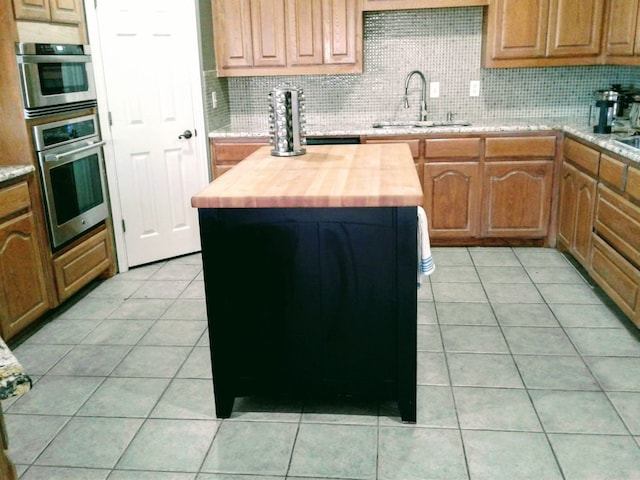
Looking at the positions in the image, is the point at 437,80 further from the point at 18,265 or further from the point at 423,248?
the point at 18,265

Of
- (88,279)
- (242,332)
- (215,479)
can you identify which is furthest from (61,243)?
(215,479)

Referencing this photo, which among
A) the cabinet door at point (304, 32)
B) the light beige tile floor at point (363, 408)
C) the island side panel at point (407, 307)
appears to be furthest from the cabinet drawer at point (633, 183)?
the cabinet door at point (304, 32)

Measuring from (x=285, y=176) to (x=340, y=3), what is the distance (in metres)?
2.41

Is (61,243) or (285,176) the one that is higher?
(285,176)

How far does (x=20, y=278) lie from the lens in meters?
3.07

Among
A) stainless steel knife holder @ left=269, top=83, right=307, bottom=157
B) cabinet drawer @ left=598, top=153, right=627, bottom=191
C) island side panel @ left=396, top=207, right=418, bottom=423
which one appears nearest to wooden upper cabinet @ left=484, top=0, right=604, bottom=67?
cabinet drawer @ left=598, top=153, right=627, bottom=191

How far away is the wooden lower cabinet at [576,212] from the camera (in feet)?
12.0

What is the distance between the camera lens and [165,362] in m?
2.90

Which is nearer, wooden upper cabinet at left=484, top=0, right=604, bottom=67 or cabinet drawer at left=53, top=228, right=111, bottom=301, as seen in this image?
cabinet drawer at left=53, top=228, right=111, bottom=301

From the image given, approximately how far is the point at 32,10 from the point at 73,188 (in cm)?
98

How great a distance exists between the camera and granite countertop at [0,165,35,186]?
2.92 m

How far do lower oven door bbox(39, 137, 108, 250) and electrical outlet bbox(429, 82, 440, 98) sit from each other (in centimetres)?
251

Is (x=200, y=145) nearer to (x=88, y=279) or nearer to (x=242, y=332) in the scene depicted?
(x=88, y=279)

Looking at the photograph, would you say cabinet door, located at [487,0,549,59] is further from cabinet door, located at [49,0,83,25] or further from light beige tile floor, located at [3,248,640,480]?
cabinet door, located at [49,0,83,25]
